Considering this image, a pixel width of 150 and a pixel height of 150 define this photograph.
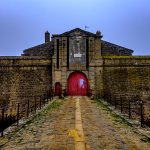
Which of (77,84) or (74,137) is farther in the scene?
(77,84)

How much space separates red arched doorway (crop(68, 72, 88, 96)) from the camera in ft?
82.7

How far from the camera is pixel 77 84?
25.4 meters

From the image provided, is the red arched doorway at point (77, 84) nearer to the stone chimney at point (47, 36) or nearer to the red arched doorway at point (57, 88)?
the red arched doorway at point (57, 88)

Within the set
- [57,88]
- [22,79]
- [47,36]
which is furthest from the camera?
[47,36]

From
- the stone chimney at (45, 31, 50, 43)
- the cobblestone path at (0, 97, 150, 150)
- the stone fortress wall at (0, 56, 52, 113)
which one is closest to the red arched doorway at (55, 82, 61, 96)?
the stone fortress wall at (0, 56, 52, 113)

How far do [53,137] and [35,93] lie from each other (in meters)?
17.1

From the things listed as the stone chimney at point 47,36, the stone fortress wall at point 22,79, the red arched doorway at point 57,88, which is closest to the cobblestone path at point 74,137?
A: the red arched doorway at point 57,88

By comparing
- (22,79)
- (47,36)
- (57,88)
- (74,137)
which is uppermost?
(47,36)

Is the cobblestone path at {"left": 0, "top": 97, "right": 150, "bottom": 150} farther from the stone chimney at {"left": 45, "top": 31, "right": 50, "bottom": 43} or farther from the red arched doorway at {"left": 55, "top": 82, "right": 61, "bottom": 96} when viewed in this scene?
the stone chimney at {"left": 45, "top": 31, "right": 50, "bottom": 43}

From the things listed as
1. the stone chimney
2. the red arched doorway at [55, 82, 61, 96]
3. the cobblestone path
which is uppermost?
the stone chimney

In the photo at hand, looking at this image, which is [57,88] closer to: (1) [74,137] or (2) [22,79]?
(2) [22,79]

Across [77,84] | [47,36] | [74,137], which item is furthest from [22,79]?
[74,137]

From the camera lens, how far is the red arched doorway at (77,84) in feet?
82.7

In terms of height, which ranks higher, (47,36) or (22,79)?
(47,36)
